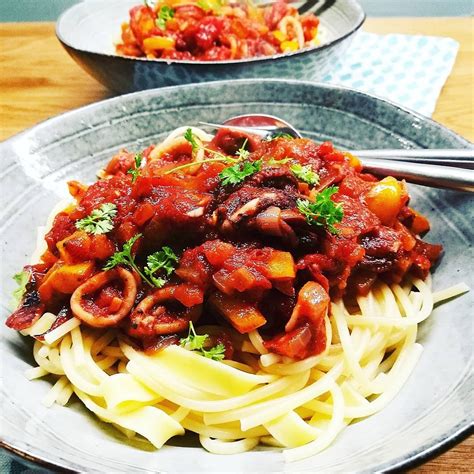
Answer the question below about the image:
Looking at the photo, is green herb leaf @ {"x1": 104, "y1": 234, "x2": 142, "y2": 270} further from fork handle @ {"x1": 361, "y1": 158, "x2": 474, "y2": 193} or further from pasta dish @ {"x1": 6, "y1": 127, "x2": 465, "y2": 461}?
fork handle @ {"x1": 361, "y1": 158, "x2": 474, "y2": 193}

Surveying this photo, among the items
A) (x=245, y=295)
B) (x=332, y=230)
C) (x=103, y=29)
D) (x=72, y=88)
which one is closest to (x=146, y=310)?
(x=245, y=295)

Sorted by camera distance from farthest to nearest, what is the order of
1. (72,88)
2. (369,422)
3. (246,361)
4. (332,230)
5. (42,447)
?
(72,88), (246,361), (332,230), (369,422), (42,447)

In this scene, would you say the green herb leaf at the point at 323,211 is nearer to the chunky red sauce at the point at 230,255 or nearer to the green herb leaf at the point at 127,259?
the chunky red sauce at the point at 230,255

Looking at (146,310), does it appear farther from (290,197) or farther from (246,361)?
(290,197)

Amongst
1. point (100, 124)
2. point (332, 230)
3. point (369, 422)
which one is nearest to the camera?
point (369, 422)

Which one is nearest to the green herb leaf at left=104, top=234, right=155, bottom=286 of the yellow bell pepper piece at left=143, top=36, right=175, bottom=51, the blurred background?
the yellow bell pepper piece at left=143, top=36, right=175, bottom=51
